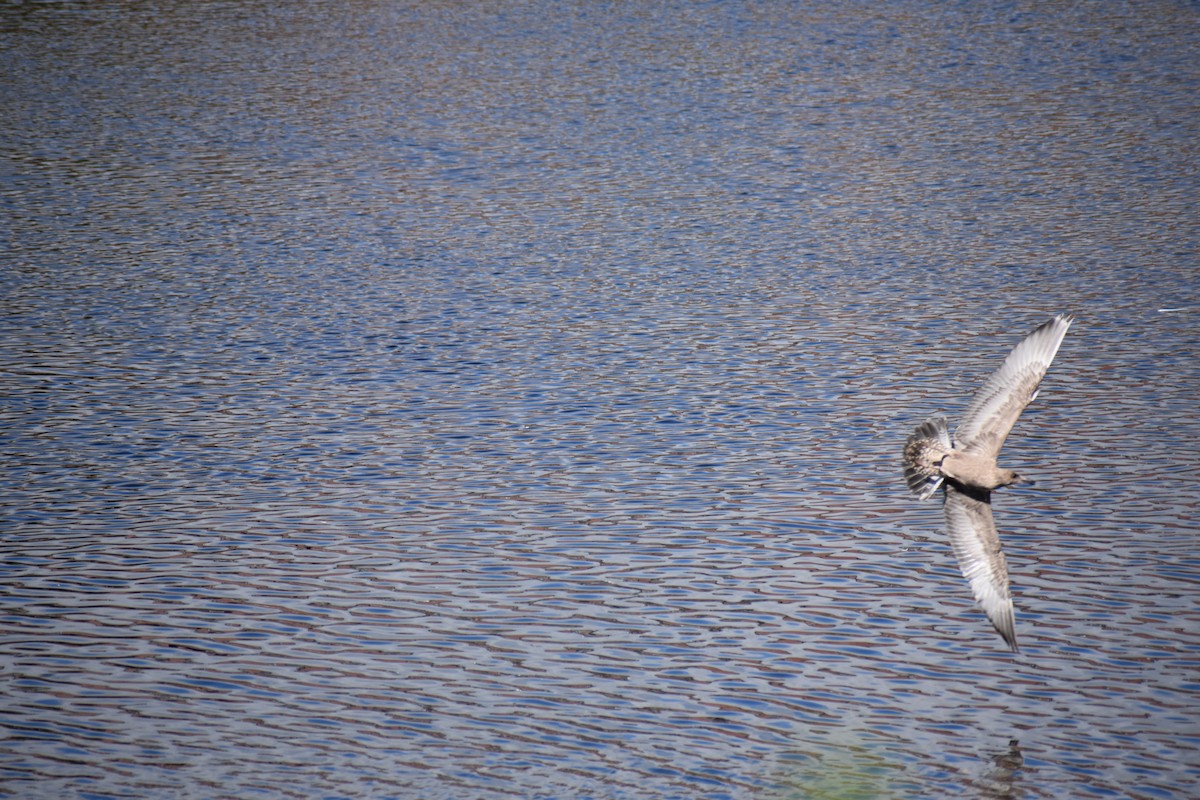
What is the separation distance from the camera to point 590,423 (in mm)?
10586

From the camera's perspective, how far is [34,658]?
24.9ft

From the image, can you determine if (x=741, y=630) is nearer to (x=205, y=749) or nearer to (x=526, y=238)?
(x=205, y=749)

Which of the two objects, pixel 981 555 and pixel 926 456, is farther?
pixel 926 456

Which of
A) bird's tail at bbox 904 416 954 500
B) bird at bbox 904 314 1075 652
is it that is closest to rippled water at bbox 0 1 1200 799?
bird at bbox 904 314 1075 652

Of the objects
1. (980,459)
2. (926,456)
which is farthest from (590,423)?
(980,459)

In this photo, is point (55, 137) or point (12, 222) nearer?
point (12, 222)

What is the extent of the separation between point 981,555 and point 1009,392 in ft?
3.41

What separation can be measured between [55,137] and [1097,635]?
14.1m

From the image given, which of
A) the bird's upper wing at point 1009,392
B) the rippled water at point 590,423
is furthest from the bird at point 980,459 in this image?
the rippled water at point 590,423

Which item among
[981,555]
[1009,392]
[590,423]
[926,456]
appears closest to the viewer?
[981,555]

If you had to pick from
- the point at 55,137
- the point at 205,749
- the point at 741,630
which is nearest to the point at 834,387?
the point at 741,630

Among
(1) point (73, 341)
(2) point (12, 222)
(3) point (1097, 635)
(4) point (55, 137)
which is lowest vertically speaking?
(3) point (1097, 635)

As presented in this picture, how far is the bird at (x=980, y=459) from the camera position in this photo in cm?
746

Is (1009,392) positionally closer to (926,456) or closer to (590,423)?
(926,456)
